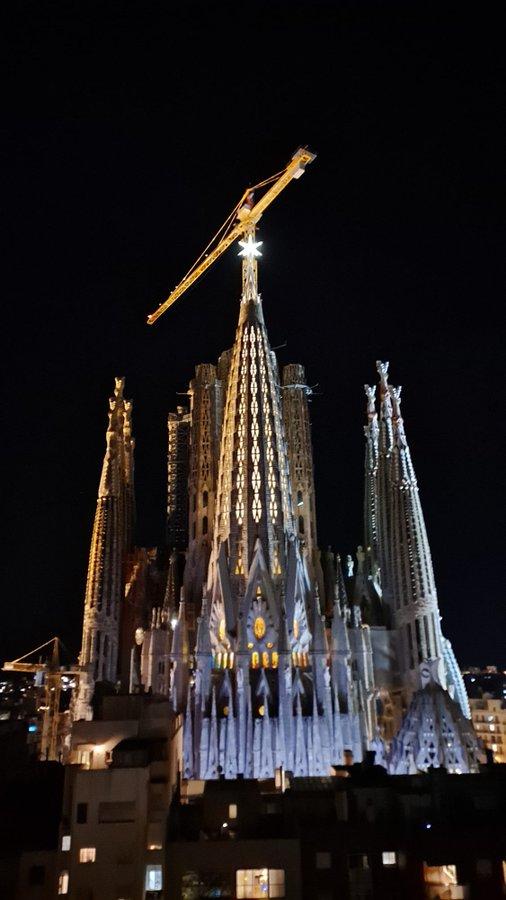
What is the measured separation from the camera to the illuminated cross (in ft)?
260

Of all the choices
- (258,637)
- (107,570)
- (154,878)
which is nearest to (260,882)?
(154,878)

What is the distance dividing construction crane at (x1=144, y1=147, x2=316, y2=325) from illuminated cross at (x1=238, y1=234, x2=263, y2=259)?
1.73 m

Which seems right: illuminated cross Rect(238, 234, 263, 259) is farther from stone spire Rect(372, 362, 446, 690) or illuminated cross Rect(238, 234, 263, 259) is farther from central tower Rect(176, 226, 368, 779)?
stone spire Rect(372, 362, 446, 690)

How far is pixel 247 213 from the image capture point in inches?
3250

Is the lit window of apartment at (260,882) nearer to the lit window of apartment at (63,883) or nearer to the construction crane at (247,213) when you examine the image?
the lit window of apartment at (63,883)

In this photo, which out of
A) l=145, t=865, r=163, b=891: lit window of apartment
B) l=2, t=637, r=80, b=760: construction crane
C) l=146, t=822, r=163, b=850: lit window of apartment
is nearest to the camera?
l=145, t=865, r=163, b=891: lit window of apartment

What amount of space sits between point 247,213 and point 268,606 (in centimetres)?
4526

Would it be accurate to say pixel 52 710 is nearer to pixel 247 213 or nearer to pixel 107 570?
pixel 107 570

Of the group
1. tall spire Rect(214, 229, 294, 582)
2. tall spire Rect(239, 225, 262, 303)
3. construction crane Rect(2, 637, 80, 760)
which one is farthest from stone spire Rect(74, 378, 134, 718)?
tall spire Rect(239, 225, 262, 303)

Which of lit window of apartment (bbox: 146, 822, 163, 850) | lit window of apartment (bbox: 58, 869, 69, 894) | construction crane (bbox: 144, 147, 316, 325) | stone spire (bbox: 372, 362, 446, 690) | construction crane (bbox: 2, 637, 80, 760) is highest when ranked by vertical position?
construction crane (bbox: 144, 147, 316, 325)

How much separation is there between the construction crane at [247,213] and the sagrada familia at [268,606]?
4804mm

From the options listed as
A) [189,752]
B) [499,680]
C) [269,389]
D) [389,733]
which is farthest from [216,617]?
[499,680]

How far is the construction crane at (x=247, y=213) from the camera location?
262 feet

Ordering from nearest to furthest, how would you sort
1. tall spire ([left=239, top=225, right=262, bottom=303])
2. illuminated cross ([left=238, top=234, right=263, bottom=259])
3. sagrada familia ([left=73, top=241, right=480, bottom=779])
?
sagrada familia ([left=73, top=241, right=480, bottom=779]) → tall spire ([left=239, top=225, right=262, bottom=303]) → illuminated cross ([left=238, top=234, right=263, bottom=259])
